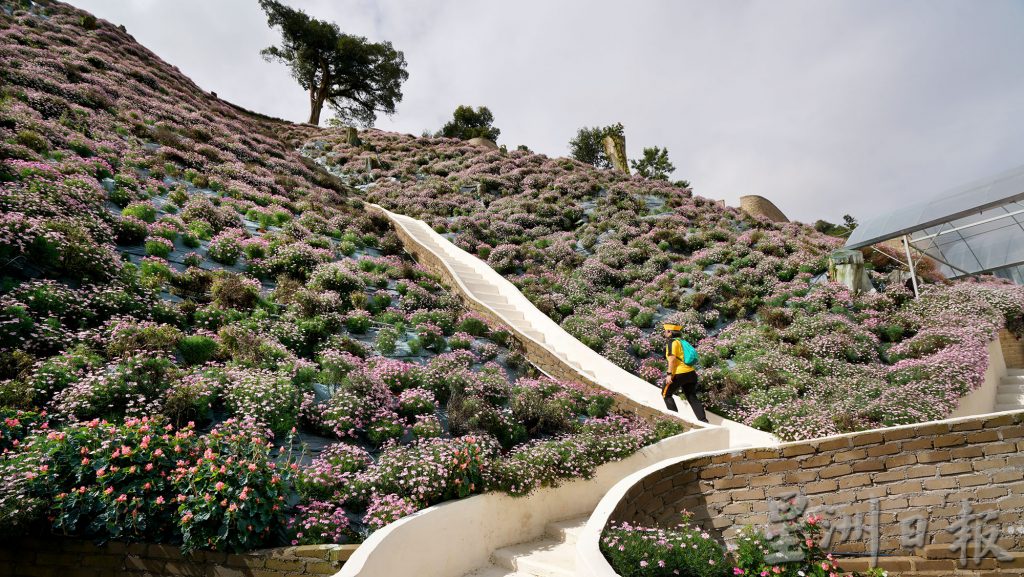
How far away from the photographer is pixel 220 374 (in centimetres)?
616

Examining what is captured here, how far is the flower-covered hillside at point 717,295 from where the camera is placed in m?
9.14

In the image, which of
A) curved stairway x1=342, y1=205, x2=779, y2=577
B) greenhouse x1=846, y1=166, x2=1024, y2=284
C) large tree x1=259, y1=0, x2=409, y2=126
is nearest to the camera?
curved stairway x1=342, y1=205, x2=779, y2=577

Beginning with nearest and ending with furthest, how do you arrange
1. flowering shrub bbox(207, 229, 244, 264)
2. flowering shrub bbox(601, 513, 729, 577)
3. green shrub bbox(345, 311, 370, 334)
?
flowering shrub bbox(601, 513, 729, 577) → green shrub bbox(345, 311, 370, 334) → flowering shrub bbox(207, 229, 244, 264)

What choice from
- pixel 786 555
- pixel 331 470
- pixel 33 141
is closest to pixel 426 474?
pixel 331 470

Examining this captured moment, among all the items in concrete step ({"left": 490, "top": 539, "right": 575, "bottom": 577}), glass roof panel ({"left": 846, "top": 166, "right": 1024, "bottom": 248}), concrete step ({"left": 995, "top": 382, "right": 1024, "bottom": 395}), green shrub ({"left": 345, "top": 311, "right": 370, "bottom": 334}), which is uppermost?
glass roof panel ({"left": 846, "top": 166, "right": 1024, "bottom": 248})

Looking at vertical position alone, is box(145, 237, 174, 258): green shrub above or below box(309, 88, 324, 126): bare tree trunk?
below

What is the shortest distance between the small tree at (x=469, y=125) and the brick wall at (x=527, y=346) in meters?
27.4

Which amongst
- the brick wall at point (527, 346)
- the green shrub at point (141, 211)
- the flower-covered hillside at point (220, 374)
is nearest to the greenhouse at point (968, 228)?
the brick wall at point (527, 346)

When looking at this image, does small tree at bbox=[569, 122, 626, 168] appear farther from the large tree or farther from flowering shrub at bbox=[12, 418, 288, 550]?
flowering shrub at bbox=[12, 418, 288, 550]

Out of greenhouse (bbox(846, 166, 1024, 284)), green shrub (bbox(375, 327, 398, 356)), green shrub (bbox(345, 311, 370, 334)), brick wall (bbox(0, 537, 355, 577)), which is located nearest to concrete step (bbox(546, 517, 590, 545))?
brick wall (bbox(0, 537, 355, 577))

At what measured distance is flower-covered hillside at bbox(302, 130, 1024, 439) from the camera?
9141mm

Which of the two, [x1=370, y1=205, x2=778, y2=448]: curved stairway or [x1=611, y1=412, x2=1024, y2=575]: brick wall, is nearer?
[x1=611, y1=412, x2=1024, y2=575]: brick wall

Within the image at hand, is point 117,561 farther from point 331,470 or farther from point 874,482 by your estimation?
point 874,482

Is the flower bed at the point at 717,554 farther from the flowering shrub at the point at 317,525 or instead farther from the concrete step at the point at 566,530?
the flowering shrub at the point at 317,525
